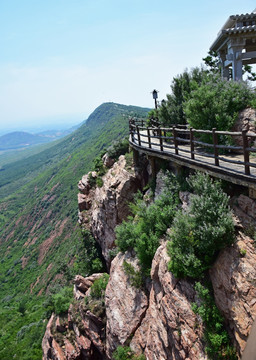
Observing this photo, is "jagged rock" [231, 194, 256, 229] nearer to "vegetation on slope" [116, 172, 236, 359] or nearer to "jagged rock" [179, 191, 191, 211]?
"vegetation on slope" [116, 172, 236, 359]

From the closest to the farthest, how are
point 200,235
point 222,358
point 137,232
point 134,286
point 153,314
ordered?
point 222,358, point 200,235, point 153,314, point 134,286, point 137,232

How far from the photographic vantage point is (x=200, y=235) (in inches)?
259

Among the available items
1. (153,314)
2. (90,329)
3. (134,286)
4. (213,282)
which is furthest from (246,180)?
(90,329)

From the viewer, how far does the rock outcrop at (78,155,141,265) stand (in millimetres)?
15258

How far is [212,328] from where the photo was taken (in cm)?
590

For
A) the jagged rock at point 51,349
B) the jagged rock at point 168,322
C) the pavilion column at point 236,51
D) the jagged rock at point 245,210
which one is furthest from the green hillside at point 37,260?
the pavilion column at point 236,51

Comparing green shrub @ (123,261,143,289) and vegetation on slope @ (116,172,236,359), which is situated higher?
vegetation on slope @ (116,172,236,359)

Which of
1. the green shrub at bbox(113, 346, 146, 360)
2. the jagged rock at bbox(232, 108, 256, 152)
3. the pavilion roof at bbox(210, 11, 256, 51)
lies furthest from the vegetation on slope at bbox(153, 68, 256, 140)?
the green shrub at bbox(113, 346, 146, 360)

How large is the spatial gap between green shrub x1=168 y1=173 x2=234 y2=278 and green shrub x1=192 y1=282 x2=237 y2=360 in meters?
0.55

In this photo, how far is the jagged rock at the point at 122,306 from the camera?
8.87 m

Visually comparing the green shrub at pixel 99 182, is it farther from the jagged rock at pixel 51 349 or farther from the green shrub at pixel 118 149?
the jagged rock at pixel 51 349

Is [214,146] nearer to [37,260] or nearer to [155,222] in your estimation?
[155,222]

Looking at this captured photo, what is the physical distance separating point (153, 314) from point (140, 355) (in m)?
1.44

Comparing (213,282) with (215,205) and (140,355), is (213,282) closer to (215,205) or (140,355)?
(215,205)
